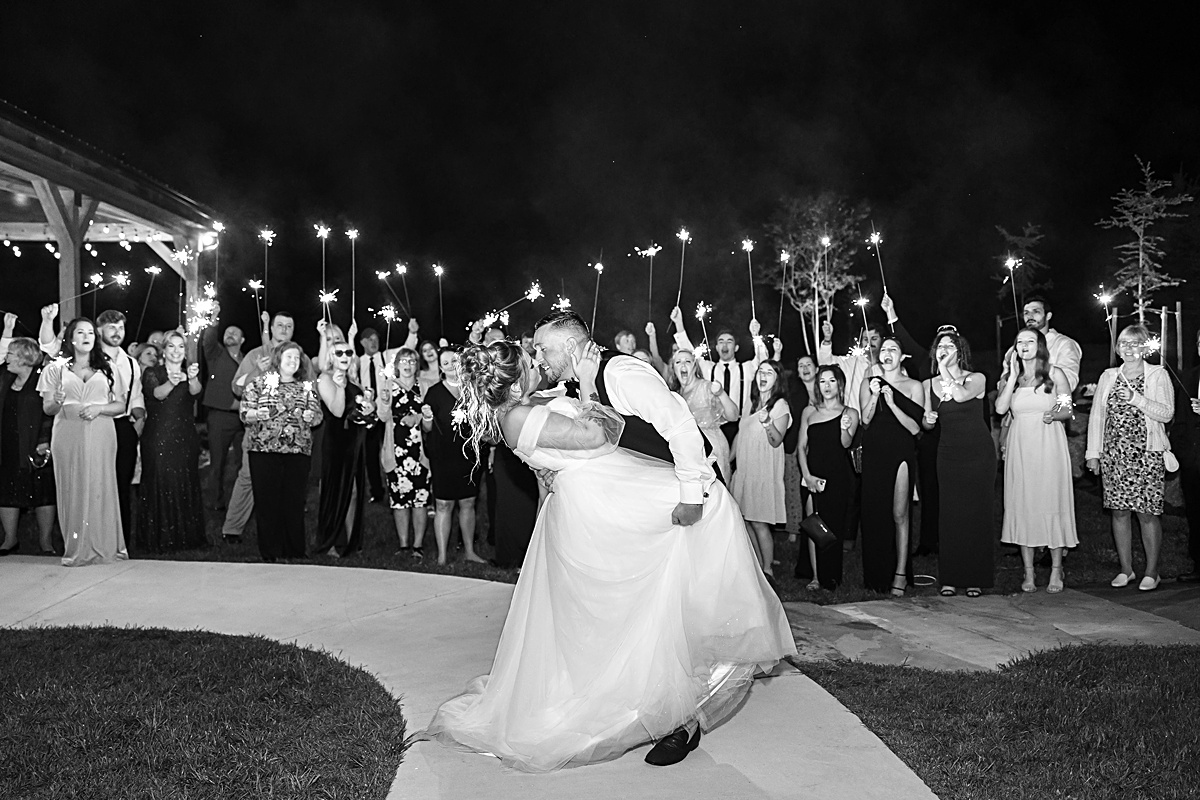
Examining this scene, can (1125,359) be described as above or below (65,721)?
above

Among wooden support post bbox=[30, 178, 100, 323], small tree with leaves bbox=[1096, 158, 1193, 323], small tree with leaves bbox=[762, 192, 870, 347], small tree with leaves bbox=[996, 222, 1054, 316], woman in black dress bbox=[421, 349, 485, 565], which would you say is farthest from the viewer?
small tree with leaves bbox=[762, 192, 870, 347]

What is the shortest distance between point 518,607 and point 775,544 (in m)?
5.97

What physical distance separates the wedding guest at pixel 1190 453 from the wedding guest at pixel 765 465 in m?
3.10

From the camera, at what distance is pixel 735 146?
103 feet

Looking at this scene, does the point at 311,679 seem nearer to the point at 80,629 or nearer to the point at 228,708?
the point at 228,708

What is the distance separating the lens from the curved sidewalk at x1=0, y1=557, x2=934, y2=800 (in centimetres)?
373

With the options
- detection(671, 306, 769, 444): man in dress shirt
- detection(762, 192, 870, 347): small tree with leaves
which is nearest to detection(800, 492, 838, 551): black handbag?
detection(671, 306, 769, 444): man in dress shirt

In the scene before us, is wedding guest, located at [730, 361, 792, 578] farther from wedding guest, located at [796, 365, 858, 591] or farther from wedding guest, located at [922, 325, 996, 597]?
wedding guest, located at [922, 325, 996, 597]

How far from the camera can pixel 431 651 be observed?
18.4 ft

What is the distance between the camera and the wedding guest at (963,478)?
7.52 meters

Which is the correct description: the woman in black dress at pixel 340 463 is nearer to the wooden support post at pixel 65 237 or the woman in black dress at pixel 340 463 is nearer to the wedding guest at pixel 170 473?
the wedding guest at pixel 170 473

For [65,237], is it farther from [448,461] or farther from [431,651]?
[431,651]

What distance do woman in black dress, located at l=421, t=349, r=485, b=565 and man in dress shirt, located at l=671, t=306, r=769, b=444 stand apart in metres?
2.08

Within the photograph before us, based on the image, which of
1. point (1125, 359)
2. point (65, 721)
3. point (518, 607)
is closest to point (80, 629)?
point (65, 721)
